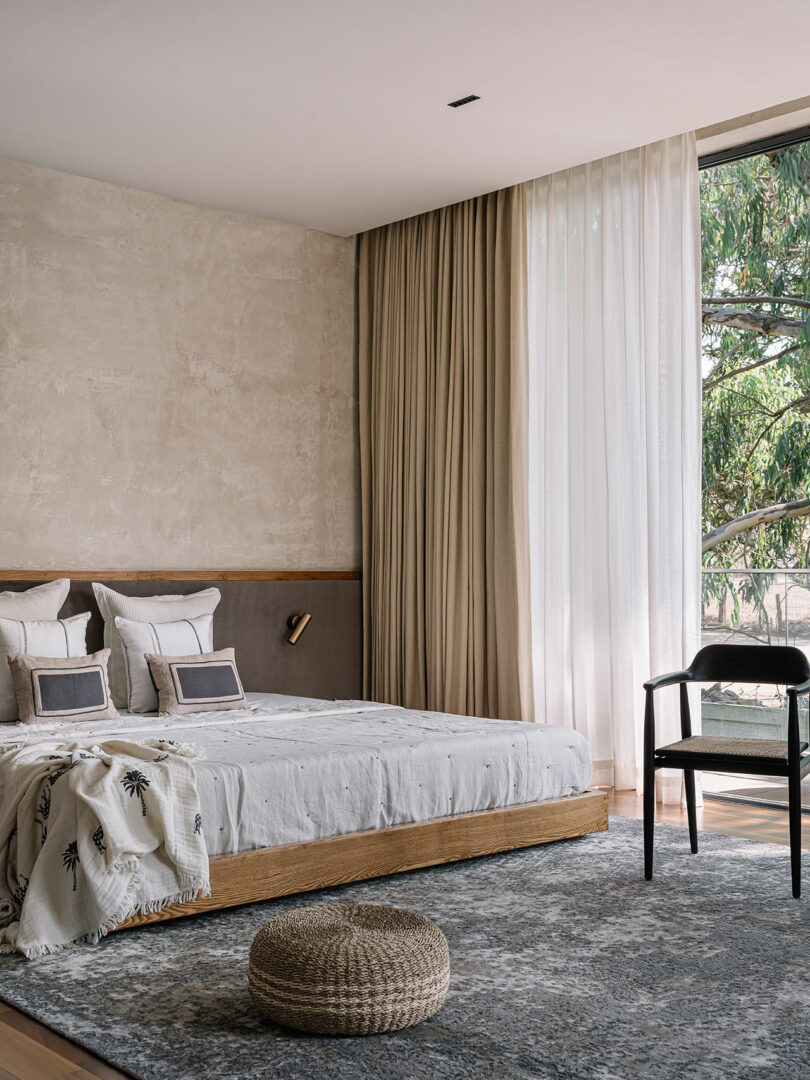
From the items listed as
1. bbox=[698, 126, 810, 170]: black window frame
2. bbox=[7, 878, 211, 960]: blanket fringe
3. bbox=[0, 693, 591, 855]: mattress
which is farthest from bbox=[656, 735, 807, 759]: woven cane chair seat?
bbox=[698, 126, 810, 170]: black window frame

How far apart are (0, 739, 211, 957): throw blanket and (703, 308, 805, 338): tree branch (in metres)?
3.60

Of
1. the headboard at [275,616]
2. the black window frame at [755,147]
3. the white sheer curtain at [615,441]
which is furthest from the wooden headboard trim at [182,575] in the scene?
the black window frame at [755,147]

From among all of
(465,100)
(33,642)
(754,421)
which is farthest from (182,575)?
(754,421)

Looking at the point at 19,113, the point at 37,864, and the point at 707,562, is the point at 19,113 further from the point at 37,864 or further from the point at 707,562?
the point at 707,562

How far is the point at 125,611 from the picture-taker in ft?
16.4

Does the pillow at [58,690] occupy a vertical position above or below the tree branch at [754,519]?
below

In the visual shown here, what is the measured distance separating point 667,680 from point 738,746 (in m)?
0.33

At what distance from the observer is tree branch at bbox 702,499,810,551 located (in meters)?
5.37

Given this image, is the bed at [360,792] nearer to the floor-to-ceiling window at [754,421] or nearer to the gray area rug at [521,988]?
the gray area rug at [521,988]

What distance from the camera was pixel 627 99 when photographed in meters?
4.39

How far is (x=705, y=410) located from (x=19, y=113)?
343 cm

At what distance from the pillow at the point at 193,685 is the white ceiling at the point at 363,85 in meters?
2.23

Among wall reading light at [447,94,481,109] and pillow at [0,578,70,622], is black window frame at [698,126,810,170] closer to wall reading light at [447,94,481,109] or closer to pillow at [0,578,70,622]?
wall reading light at [447,94,481,109]

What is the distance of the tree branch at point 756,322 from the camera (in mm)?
5375
